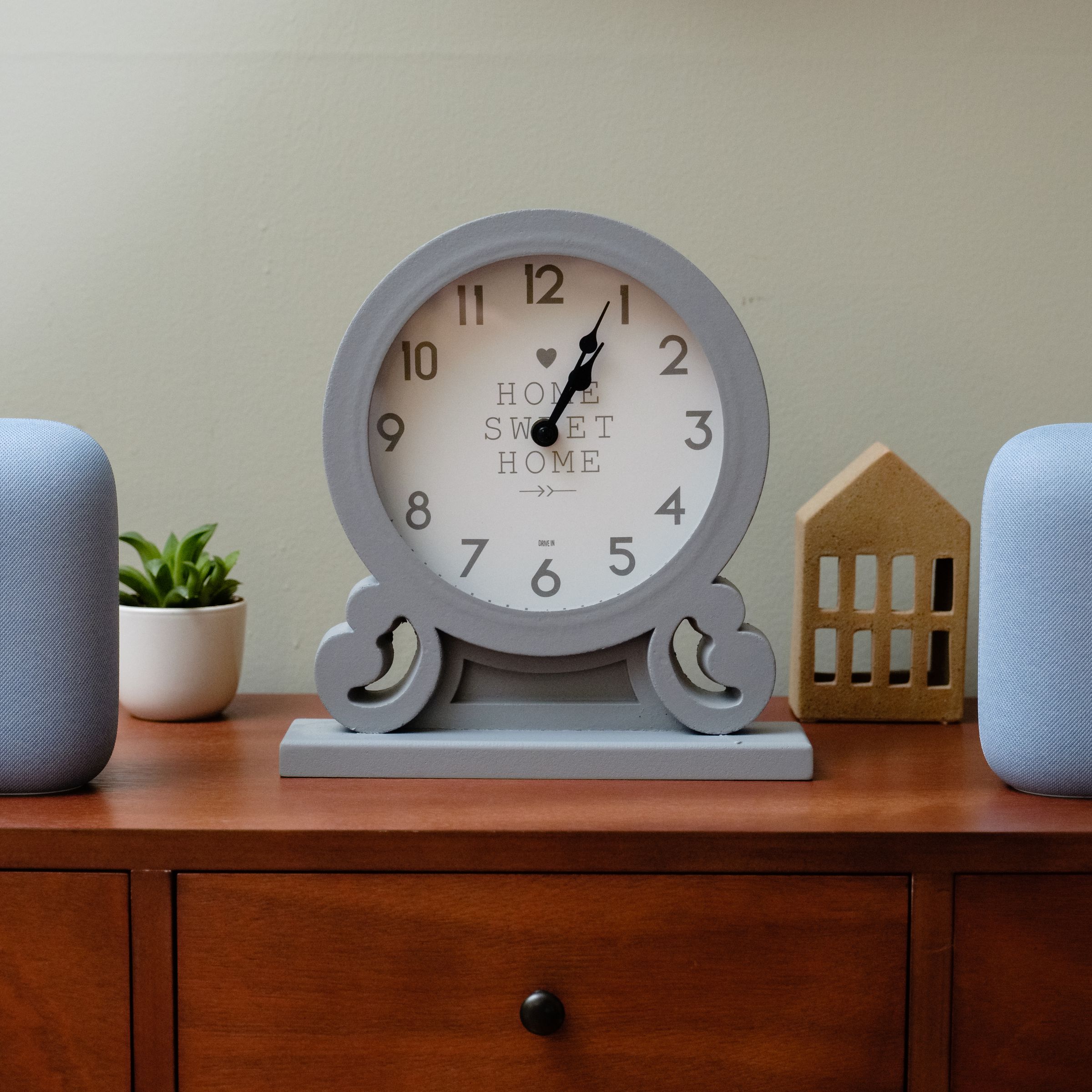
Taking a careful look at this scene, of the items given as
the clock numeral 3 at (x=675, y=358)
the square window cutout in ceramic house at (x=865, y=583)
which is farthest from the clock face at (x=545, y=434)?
the square window cutout in ceramic house at (x=865, y=583)

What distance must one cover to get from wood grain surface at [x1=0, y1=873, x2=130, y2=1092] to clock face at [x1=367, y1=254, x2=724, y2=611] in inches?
12.5

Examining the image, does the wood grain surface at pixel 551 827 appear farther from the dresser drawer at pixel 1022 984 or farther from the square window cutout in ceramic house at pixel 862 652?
the square window cutout in ceramic house at pixel 862 652

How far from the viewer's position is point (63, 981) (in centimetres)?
68

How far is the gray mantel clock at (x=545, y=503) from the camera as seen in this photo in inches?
30.6

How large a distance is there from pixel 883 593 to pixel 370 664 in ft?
1.49

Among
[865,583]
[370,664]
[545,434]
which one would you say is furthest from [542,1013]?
[865,583]

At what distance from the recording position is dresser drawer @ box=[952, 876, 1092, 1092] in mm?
666

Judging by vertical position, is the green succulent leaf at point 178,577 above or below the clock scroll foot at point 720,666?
above

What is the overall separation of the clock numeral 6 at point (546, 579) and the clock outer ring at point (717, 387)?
0.02 metres

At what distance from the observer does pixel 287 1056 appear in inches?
26.6

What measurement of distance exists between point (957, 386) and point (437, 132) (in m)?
0.57

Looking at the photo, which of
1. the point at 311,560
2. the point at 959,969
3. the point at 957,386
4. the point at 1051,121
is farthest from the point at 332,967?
the point at 1051,121

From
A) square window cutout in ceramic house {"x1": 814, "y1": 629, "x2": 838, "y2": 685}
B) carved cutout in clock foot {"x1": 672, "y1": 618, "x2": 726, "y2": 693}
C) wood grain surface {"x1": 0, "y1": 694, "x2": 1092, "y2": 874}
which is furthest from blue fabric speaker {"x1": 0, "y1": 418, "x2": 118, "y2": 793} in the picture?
square window cutout in ceramic house {"x1": 814, "y1": 629, "x2": 838, "y2": 685}

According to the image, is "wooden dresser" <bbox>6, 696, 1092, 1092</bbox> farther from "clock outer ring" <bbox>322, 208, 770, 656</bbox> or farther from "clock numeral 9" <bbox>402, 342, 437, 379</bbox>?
"clock numeral 9" <bbox>402, 342, 437, 379</bbox>
